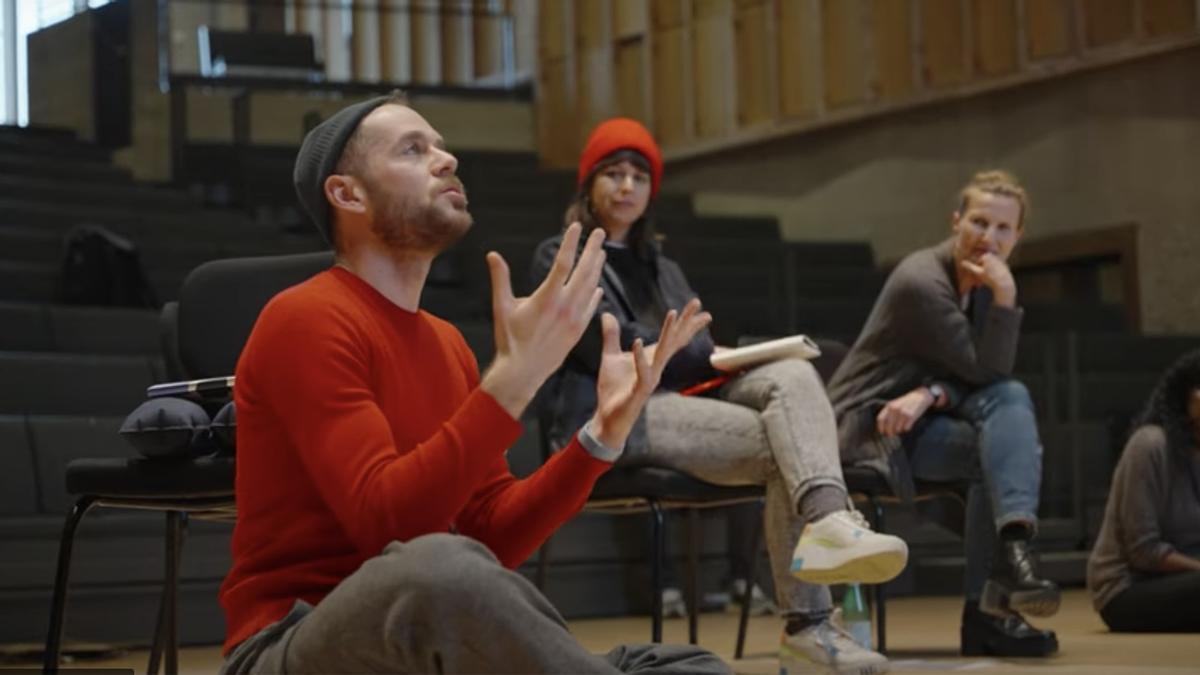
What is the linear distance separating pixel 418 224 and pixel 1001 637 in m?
2.11

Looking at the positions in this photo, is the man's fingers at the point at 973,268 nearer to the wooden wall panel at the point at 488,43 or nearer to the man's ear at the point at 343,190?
the man's ear at the point at 343,190

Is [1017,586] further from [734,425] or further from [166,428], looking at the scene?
[166,428]

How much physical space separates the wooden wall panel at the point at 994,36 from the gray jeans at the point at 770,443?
498 cm

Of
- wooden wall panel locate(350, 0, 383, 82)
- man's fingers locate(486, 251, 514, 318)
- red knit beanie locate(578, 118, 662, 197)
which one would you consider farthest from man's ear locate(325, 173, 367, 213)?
wooden wall panel locate(350, 0, 383, 82)

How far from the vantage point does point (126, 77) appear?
29.7 ft

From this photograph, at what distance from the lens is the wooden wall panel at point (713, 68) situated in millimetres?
9125

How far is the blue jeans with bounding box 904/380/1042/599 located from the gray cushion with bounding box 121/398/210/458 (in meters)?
1.54

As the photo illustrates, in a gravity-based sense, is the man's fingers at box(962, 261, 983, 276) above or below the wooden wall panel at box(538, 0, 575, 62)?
below

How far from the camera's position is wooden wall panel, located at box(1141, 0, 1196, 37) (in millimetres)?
7062

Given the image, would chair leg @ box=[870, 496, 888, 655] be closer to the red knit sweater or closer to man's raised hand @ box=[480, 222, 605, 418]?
the red knit sweater

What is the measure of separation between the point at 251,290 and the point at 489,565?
1.43 m

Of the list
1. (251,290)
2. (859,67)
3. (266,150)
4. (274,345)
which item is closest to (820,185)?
(859,67)

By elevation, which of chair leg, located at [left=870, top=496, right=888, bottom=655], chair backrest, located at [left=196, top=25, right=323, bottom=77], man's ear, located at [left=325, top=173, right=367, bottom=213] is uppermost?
chair backrest, located at [left=196, top=25, right=323, bottom=77]

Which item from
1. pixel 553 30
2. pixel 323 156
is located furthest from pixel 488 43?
pixel 323 156
